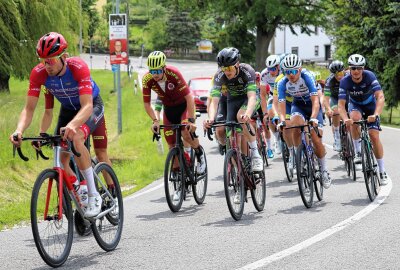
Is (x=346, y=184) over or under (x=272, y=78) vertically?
under

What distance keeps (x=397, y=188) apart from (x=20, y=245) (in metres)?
6.34

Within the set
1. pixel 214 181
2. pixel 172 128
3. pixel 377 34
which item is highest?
pixel 377 34

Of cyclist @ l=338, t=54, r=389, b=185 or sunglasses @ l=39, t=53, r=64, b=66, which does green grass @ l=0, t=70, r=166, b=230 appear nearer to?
sunglasses @ l=39, t=53, r=64, b=66

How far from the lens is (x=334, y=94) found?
1686cm

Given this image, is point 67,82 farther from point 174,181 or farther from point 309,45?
point 309,45

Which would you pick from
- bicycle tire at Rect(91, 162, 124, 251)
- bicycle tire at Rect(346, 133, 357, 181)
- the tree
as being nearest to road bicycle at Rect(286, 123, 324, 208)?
bicycle tire at Rect(346, 133, 357, 181)

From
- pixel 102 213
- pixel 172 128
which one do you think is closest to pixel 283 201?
pixel 172 128

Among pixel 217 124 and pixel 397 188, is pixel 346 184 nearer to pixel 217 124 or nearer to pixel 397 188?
pixel 397 188

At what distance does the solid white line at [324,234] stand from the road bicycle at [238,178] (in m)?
1.21

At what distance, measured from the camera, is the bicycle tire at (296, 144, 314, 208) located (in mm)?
11266

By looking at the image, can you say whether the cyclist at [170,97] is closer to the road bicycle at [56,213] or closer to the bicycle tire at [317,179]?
the bicycle tire at [317,179]

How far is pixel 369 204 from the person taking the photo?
11.6 metres

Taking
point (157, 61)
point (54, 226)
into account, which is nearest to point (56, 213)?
point (54, 226)

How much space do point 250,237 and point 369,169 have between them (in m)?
3.23
